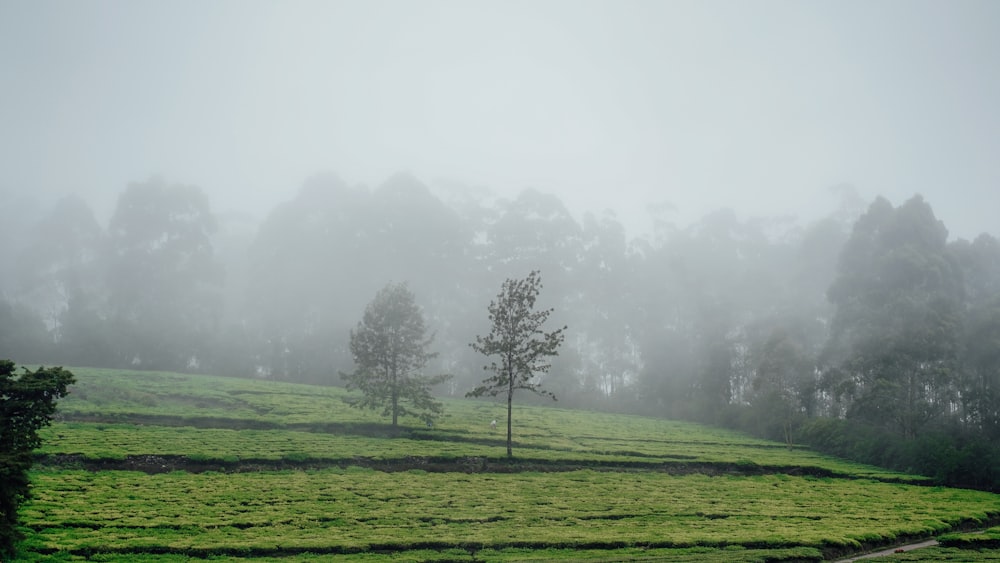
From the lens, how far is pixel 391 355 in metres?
53.5

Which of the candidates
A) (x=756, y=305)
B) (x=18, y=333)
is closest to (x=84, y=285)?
(x=18, y=333)

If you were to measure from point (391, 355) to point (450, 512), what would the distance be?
25861 millimetres

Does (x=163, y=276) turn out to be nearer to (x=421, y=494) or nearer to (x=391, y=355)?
(x=391, y=355)

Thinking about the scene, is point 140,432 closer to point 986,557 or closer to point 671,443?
point 671,443

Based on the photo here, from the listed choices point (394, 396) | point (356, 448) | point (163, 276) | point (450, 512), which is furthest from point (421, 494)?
point (163, 276)

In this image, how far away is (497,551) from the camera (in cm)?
2433

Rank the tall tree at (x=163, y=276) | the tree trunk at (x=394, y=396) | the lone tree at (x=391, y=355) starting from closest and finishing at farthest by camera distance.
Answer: the tree trunk at (x=394, y=396), the lone tree at (x=391, y=355), the tall tree at (x=163, y=276)

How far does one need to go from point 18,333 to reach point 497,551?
9521 centimetres

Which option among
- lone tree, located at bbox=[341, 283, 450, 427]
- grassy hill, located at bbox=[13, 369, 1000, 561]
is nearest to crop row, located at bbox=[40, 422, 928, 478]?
grassy hill, located at bbox=[13, 369, 1000, 561]

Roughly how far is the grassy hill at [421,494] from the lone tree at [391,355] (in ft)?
9.86

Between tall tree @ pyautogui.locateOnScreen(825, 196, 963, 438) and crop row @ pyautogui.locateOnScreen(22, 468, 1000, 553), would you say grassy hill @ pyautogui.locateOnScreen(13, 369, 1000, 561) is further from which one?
tall tree @ pyautogui.locateOnScreen(825, 196, 963, 438)

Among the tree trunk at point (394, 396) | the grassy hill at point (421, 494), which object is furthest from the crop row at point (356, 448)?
the tree trunk at point (394, 396)

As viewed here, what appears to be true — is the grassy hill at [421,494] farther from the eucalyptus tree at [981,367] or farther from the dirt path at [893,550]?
the eucalyptus tree at [981,367]

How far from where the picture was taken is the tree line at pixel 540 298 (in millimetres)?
64812
